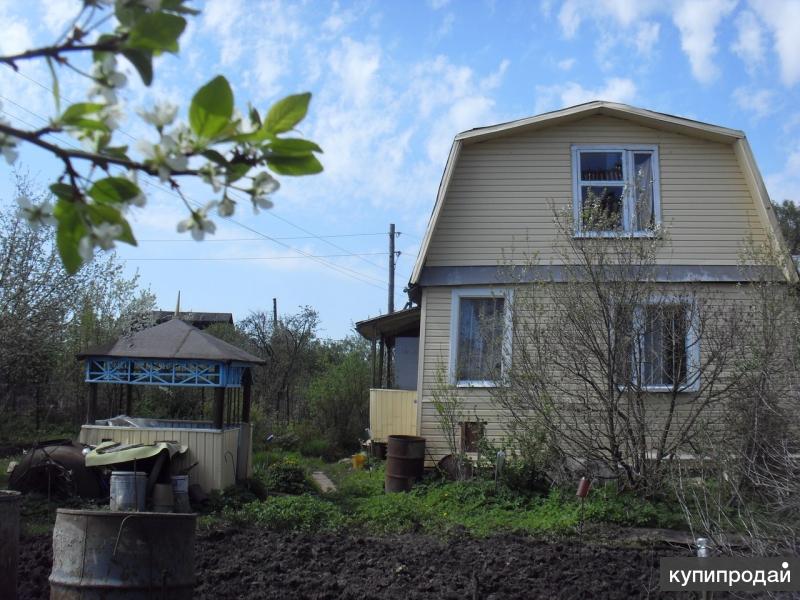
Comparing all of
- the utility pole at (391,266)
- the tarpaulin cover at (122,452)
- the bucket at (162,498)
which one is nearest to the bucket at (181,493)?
the bucket at (162,498)

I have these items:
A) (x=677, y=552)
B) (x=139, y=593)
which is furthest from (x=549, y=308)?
(x=139, y=593)

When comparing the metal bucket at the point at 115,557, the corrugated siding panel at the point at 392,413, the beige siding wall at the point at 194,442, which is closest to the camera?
the metal bucket at the point at 115,557

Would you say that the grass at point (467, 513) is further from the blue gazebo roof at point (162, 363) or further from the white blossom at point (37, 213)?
the white blossom at point (37, 213)

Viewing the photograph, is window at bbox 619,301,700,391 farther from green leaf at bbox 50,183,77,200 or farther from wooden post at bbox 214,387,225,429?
green leaf at bbox 50,183,77,200

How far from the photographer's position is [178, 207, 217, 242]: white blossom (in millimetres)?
1606

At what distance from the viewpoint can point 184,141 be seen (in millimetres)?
Result: 1497

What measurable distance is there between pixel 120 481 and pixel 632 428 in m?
5.80

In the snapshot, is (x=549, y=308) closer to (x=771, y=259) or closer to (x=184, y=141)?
(x=771, y=259)

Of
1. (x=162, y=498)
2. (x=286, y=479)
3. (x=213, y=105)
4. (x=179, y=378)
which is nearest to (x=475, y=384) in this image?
(x=286, y=479)

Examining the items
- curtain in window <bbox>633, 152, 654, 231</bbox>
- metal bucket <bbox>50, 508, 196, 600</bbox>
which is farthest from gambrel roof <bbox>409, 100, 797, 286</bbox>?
metal bucket <bbox>50, 508, 196, 600</bbox>

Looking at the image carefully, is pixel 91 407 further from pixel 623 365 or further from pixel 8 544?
pixel 623 365

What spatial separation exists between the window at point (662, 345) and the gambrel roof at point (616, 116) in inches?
116

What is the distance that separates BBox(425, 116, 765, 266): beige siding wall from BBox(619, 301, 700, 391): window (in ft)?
7.33

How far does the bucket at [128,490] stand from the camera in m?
8.96
